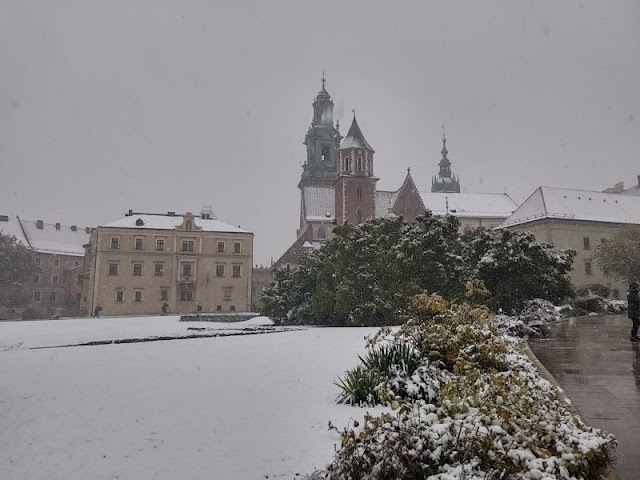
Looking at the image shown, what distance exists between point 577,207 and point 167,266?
4293 cm

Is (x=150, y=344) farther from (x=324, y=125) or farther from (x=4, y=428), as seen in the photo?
(x=324, y=125)

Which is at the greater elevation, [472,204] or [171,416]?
[472,204]

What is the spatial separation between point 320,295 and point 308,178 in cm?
5346

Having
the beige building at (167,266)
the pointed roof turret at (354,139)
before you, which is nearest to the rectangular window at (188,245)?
the beige building at (167,266)

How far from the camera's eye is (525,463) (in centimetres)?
361

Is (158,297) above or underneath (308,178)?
underneath

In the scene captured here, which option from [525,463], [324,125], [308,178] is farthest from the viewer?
[324,125]

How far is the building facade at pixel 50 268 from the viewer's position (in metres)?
58.5

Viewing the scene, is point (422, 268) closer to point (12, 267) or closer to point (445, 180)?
point (12, 267)

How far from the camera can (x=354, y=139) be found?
199 ft

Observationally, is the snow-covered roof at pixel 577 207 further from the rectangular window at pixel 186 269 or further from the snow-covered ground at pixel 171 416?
the snow-covered ground at pixel 171 416

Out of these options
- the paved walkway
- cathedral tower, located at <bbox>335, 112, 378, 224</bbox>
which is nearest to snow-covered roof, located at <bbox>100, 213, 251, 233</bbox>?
cathedral tower, located at <bbox>335, 112, 378, 224</bbox>

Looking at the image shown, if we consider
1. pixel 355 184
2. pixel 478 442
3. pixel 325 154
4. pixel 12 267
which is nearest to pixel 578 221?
pixel 355 184

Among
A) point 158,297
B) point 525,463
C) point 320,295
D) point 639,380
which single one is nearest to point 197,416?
point 525,463
